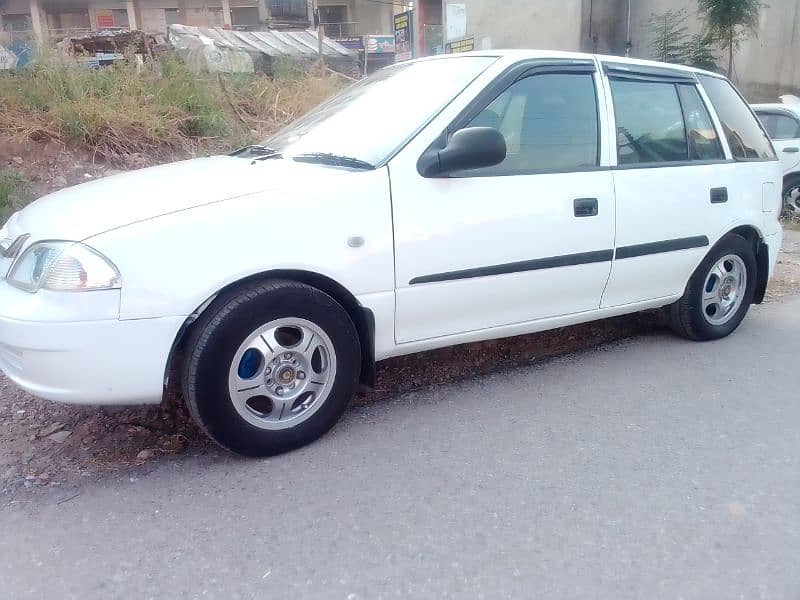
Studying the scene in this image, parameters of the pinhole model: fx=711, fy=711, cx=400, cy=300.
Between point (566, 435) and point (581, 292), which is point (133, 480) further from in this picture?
point (581, 292)

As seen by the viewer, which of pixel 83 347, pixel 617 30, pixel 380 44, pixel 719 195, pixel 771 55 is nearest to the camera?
pixel 83 347

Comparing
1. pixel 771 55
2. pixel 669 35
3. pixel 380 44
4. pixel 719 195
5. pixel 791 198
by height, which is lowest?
pixel 791 198

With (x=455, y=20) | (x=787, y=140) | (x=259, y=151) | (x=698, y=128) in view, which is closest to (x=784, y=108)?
(x=787, y=140)

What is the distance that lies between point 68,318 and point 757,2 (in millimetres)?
19500

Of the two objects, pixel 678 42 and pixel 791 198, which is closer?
pixel 791 198

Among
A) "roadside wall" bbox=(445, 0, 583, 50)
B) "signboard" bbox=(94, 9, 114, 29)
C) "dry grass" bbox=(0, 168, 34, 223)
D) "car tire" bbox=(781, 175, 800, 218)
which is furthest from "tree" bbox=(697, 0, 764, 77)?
"signboard" bbox=(94, 9, 114, 29)

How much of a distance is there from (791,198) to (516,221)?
823 centimetres

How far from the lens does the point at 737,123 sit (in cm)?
467

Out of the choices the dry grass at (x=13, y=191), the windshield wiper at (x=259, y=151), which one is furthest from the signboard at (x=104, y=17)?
the windshield wiper at (x=259, y=151)

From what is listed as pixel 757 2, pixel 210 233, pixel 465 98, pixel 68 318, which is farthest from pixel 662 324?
pixel 757 2

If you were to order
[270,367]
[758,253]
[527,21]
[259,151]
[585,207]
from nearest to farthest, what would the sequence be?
[270,367] → [585,207] → [259,151] → [758,253] → [527,21]

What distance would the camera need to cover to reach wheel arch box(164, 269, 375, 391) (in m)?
2.82

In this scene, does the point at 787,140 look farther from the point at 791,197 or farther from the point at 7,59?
the point at 7,59

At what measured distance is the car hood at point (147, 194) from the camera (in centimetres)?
280
